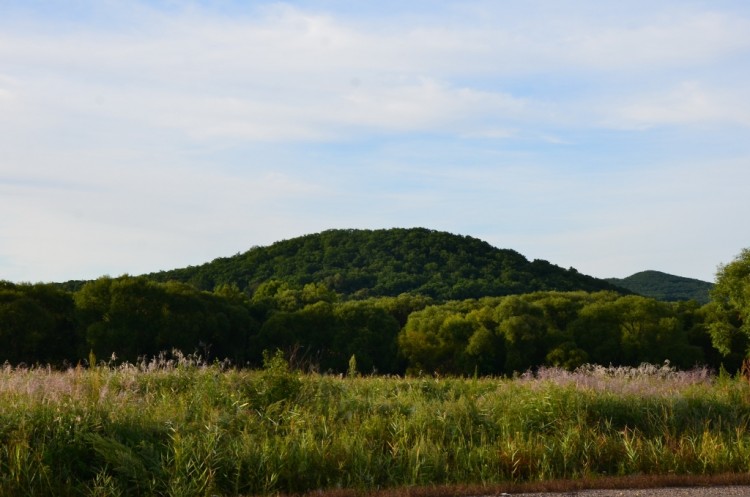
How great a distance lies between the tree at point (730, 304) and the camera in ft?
163

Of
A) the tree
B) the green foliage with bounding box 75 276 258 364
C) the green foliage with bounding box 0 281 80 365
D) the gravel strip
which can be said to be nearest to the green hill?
the tree

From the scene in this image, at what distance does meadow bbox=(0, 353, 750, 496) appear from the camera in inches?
A: 422

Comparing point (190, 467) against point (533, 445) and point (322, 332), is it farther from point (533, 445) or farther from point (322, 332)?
point (322, 332)

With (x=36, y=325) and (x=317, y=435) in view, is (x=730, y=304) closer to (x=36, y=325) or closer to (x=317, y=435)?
(x=36, y=325)

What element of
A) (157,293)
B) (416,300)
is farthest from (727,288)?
(157,293)

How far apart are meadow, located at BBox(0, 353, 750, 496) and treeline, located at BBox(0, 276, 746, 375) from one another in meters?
28.5

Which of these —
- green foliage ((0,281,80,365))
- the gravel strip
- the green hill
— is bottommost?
the gravel strip

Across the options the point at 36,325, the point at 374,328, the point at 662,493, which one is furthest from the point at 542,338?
the point at 662,493

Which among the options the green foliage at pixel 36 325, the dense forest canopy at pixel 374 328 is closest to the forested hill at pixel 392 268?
the dense forest canopy at pixel 374 328

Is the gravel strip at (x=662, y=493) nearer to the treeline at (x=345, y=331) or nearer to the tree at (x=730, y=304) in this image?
the treeline at (x=345, y=331)

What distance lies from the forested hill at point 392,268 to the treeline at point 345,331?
38502mm

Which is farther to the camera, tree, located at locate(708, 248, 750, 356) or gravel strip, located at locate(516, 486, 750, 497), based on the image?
tree, located at locate(708, 248, 750, 356)

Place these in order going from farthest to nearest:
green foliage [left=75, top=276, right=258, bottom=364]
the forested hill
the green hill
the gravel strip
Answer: the green hill, the forested hill, green foliage [left=75, top=276, right=258, bottom=364], the gravel strip

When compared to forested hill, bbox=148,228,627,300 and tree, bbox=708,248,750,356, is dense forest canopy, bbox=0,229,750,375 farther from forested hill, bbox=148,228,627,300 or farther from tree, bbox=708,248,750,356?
forested hill, bbox=148,228,627,300
